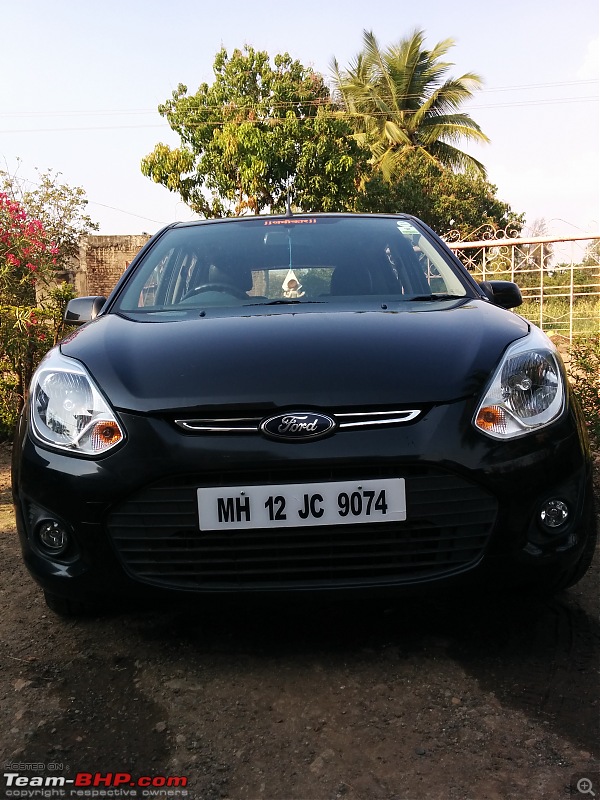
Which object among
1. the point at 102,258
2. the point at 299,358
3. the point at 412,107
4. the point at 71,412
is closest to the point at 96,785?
the point at 71,412

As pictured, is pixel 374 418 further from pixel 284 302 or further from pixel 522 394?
pixel 284 302

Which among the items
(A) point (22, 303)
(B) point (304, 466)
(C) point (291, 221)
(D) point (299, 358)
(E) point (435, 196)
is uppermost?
(C) point (291, 221)

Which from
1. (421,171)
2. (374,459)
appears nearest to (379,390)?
(374,459)

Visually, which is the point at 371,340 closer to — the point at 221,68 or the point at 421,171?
the point at 221,68

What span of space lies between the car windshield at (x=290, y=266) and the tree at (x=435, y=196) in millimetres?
23759

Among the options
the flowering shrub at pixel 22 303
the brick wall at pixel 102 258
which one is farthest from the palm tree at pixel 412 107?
the flowering shrub at pixel 22 303

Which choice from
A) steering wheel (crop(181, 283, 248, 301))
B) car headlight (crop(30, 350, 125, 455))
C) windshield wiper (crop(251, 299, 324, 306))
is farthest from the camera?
steering wheel (crop(181, 283, 248, 301))

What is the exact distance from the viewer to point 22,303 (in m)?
6.71

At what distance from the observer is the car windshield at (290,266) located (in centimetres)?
315

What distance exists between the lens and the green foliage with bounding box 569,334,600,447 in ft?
14.7

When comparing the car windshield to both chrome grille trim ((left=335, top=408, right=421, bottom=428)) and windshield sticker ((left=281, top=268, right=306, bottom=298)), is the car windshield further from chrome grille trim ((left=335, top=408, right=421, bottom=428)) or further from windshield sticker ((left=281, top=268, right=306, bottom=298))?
chrome grille trim ((left=335, top=408, right=421, bottom=428))

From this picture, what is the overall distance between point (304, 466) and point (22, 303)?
5.15 metres

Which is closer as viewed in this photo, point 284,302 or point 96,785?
point 96,785

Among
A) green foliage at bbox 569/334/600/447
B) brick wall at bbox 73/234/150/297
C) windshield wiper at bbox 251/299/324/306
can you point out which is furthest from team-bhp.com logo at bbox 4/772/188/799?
brick wall at bbox 73/234/150/297
